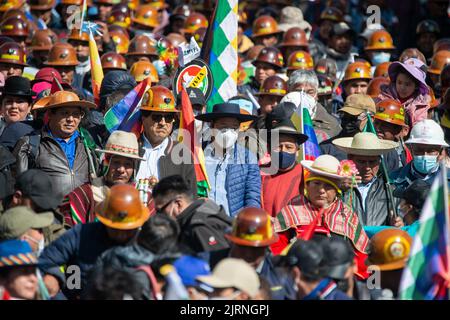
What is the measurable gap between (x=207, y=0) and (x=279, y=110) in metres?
8.76

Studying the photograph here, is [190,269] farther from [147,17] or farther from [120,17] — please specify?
[147,17]

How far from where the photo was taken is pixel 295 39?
16.5m

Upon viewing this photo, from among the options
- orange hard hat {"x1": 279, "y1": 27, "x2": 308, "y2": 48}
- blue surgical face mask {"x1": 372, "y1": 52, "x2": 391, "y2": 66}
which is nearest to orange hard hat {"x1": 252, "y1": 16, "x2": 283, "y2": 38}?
orange hard hat {"x1": 279, "y1": 27, "x2": 308, "y2": 48}

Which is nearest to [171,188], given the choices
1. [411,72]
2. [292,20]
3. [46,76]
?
[46,76]

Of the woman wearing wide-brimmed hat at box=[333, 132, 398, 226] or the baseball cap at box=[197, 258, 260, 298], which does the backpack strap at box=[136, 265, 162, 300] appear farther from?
the woman wearing wide-brimmed hat at box=[333, 132, 398, 226]

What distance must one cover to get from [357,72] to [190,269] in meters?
7.22

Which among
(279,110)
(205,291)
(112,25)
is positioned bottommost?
(205,291)

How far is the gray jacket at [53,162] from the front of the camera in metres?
10.1

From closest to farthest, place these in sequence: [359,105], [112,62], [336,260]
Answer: [336,260] < [359,105] < [112,62]

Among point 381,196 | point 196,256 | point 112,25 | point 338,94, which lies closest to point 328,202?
point 381,196

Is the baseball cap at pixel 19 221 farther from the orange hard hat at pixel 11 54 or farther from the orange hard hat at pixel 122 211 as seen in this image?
the orange hard hat at pixel 11 54

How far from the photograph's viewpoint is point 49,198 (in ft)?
28.2

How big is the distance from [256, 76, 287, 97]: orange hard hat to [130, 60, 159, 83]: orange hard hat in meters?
1.33

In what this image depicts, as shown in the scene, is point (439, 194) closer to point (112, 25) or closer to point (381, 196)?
point (381, 196)
